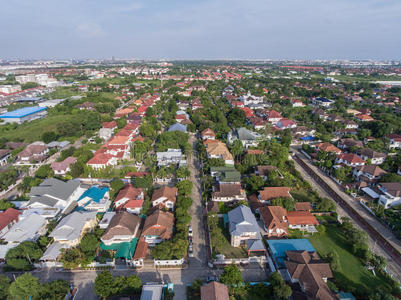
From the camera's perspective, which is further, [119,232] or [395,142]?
[395,142]

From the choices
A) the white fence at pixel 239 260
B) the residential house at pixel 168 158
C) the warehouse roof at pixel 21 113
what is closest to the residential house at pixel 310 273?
the white fence at pixel 239 260

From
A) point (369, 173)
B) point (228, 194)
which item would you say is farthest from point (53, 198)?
point (369, 173)

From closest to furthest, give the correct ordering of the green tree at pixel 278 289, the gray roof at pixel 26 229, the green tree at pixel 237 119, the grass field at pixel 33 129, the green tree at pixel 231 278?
the green tree at pixel 278 289 < the green tree at pixel 231 278 < the gray roof at pixel 26 229 < the grass field at pixel 33 129 < the green tree at pixel 237 119

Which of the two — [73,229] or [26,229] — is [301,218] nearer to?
[73,229]

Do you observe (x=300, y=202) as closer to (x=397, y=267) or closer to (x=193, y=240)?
(x=397, y=267)

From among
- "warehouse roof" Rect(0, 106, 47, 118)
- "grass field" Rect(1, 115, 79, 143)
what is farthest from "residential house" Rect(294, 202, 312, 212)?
"warehouse roof" Rect(0, 106, 47, 118)

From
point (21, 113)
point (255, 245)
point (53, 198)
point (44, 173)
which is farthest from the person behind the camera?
point (21, 113)

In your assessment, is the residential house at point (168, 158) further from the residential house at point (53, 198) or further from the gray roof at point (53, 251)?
the gray roof at point (53, 251)
